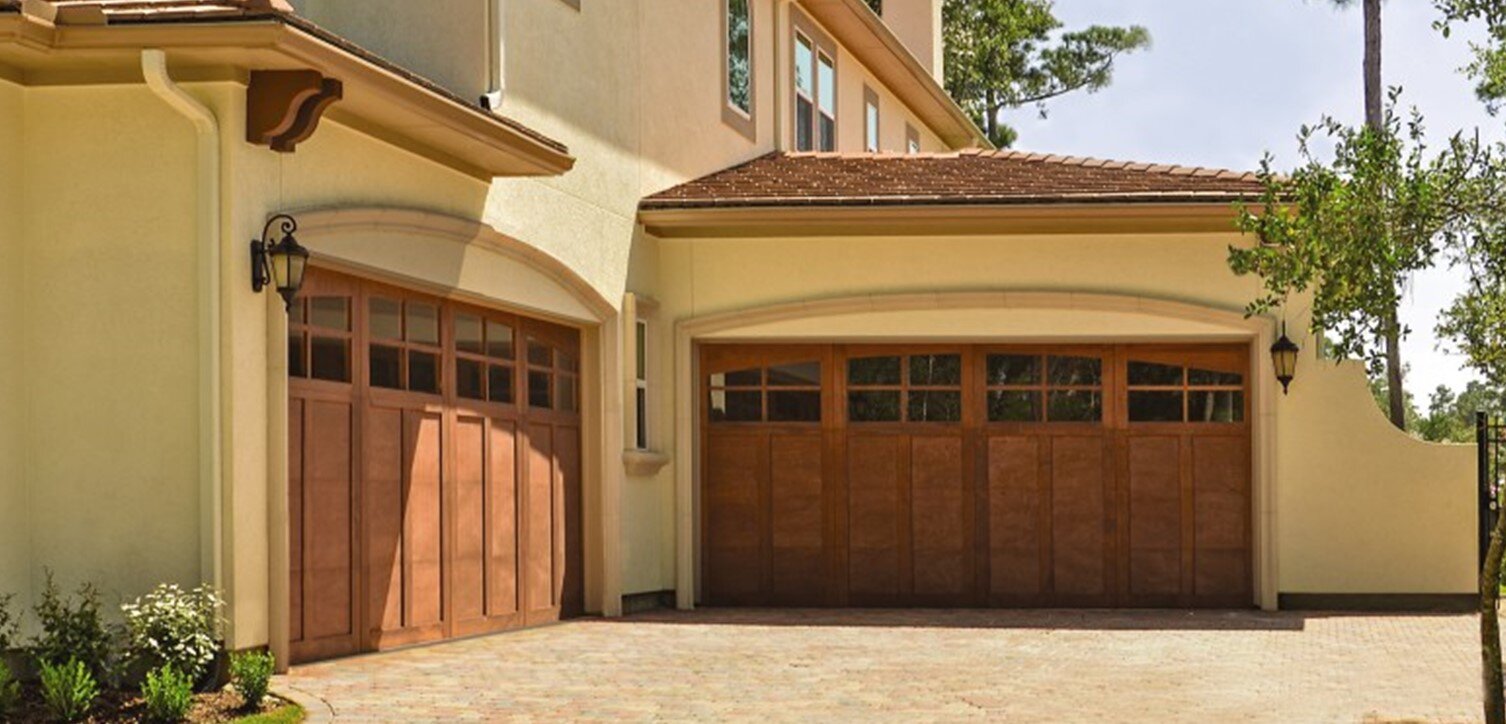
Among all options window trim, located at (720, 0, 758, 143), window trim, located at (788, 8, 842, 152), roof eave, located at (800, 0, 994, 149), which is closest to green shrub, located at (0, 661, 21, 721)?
window trim, located at (720, 0, 758, 143)

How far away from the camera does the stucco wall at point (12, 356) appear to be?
12.4m

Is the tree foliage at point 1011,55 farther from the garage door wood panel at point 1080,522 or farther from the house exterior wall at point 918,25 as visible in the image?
the garage door wood panel at point 1080,522

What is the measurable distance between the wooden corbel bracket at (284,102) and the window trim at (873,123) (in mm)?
15648

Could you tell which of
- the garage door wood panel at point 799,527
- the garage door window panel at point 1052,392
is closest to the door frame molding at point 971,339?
the garage door window panel at point 1052,392

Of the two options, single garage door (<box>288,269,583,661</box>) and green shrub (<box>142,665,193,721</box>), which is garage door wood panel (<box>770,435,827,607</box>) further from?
green shrub (<box>142,665,193,721</box>)

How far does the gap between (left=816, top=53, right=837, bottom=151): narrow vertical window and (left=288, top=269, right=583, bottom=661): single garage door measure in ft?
25.4

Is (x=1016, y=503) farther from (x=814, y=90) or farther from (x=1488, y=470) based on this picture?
(x=814, y=90)

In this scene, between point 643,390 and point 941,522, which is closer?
point 643,390

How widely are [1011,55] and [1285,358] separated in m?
29.5

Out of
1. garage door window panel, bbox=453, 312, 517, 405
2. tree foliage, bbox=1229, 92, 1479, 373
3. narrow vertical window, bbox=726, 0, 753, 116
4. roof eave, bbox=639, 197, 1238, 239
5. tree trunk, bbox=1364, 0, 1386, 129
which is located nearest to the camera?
tree foliage, bbox=1229, 92, 1479, 373

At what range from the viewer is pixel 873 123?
28.6 m

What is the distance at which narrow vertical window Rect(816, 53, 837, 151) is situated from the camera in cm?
2573

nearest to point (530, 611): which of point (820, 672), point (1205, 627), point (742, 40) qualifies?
point (820, 672)

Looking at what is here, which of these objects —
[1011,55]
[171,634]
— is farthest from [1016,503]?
[1011,55]
